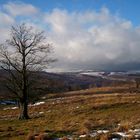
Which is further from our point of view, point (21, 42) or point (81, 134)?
point (21, 42)

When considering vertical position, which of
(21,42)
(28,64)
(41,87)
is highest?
(21,42)

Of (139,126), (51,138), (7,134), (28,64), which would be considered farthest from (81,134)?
(28,64)

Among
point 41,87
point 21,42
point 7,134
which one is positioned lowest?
Result: point 7,134

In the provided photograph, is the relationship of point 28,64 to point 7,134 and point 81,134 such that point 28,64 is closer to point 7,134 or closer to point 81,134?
point 7,134

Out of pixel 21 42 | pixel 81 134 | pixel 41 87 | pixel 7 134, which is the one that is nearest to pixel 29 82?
pixel 41 87

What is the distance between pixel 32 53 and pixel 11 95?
5520 mm

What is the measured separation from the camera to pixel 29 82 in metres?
41.4

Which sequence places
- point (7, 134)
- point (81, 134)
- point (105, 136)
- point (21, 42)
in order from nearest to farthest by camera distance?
point (105, 136) → point (81, 134) → point (7, 134) → point (21, 42)

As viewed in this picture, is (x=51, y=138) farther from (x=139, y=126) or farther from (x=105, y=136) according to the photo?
(x=139, y=126)

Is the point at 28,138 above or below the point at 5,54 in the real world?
below

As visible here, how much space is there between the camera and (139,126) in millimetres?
21234

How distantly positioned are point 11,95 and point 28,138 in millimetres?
22659

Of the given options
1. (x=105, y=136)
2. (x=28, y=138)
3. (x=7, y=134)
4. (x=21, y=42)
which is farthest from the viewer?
(x=21, y=42)

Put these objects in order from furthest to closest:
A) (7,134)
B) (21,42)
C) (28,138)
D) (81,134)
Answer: (21,42)
(7,134)
(81,134)
(28,138)
